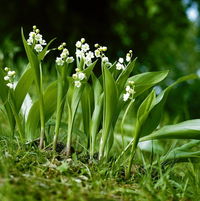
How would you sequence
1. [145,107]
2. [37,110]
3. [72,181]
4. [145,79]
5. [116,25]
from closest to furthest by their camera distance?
1. [72,181]
2. [145,107]
3. [145,79]
4. [37,110]
5. [116,25]

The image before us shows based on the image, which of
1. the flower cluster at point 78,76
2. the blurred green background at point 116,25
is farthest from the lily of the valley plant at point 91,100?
the blurred green background at point 116,25

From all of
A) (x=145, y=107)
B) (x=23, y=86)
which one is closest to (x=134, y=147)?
(x=145, y=107)

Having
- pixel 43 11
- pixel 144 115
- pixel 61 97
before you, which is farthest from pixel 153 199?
pixel 43 11

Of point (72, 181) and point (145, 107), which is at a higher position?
point (145, 107)

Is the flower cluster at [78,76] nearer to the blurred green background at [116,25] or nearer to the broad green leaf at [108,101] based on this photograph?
the broad green leaf at [108,101]

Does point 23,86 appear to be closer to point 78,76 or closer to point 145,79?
point 78,76

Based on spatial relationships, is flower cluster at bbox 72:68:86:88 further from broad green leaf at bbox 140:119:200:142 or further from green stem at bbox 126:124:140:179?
broad green leaf at bbox 140:119:200:142

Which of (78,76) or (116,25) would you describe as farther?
(116,25)
